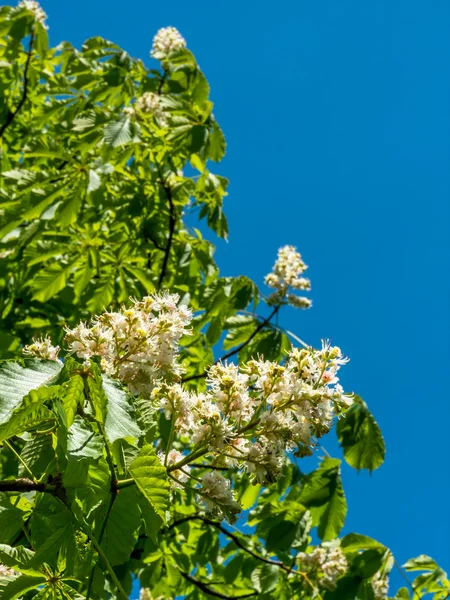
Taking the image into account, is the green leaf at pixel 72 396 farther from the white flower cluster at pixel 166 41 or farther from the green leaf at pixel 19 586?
the white flower cluster at pixel 166 41

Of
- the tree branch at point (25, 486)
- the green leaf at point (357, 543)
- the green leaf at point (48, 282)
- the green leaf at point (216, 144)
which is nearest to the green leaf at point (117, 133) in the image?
the green leaf at point (216, 144)

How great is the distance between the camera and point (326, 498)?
9.54 feet

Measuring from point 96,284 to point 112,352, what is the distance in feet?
6.01

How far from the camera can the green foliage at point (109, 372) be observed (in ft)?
4.52

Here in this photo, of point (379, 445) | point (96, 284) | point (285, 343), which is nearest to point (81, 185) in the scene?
point (96, 284)

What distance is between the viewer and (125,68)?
12.5 feet

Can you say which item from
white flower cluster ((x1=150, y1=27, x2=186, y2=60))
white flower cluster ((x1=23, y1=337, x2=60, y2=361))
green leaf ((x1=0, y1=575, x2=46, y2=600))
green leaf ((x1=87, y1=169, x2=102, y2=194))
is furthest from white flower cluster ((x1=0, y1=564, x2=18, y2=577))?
white flower cluster ((x1=150, y1=27, x2=186, y2=60))

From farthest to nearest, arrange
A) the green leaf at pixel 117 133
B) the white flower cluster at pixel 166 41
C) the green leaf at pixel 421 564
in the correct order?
the white flower cluster at pixel 166 41, the green leaf at pixel 117 133, the green leaf at pixel 421 564

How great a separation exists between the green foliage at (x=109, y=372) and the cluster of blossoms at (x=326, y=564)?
20 mm

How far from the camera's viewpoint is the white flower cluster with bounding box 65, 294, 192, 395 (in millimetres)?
1636

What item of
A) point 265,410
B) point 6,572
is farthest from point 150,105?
point 6,572

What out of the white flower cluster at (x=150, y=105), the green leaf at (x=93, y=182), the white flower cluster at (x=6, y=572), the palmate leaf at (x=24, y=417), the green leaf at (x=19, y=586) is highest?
the white flower cluster at (x=150, y=105)

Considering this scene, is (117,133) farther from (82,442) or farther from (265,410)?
(82,442)

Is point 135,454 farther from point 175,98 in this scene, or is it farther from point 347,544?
point 175,98
